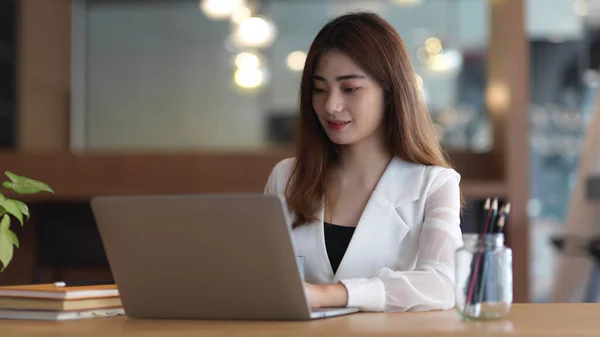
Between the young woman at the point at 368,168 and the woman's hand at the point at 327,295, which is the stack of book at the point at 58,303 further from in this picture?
the young woman at the point at 368,168

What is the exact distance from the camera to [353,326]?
51.8 inches

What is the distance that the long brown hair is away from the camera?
6.52 feet

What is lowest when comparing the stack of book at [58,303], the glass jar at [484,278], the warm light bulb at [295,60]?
the stack of book at [58,303]

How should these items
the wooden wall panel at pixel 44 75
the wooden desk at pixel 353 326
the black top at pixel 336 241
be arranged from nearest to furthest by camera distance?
the wooden desk at pixel 353 326
the black top at pixel 336 241
the wooden wall panel at pixel 44 75

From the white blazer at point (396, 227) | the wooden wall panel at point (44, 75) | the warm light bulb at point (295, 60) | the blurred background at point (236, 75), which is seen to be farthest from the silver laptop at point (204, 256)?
the warm light bulb at point (295, 60)

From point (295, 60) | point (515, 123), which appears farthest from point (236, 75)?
point (515, 123)

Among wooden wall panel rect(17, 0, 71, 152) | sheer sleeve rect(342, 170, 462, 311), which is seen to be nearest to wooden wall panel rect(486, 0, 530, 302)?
sheer sleeve rect(342, 170, 462, 311)

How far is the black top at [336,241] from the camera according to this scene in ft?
6.63

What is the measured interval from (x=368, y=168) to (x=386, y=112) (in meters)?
0.14

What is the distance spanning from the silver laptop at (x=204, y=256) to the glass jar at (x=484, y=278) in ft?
0.73

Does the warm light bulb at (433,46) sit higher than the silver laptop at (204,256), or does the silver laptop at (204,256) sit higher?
the warm light bulb at (433,46)

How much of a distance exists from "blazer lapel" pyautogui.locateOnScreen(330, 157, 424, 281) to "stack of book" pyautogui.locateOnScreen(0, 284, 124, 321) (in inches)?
22.1

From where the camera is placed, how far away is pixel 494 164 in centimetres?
495

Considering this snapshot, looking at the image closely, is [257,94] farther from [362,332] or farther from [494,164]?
[362,332]
